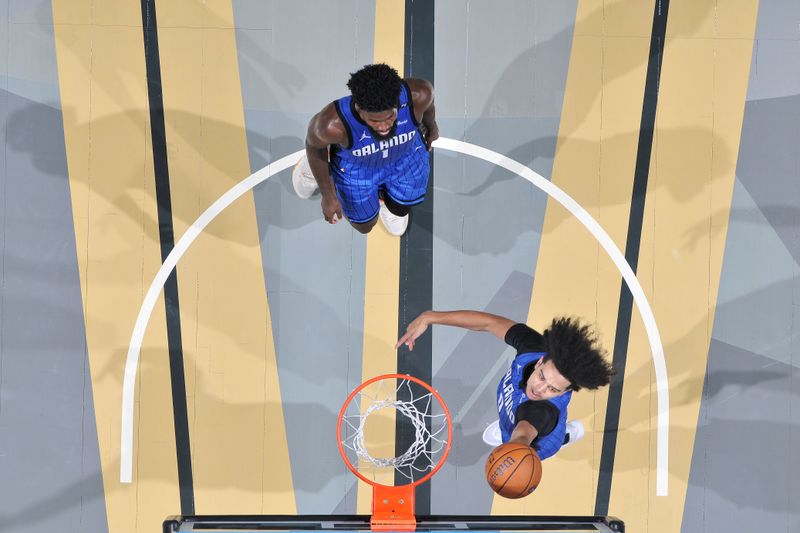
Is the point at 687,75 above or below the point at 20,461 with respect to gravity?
above

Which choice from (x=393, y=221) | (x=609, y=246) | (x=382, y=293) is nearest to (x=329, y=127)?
(x=393, y=221)

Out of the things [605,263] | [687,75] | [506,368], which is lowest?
[506,368]

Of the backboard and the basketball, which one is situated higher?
the basketball

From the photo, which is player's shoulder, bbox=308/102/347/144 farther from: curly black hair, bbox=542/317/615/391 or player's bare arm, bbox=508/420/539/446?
player's bare arm, bbox=508/420/539/446

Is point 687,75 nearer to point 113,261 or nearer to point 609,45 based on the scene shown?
point 609,45

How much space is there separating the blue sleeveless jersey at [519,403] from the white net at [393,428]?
2.34 feet

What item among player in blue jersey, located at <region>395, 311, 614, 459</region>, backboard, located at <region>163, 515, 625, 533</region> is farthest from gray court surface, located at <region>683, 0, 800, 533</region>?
backboard, located at <region>163, 515, 625, 533</region>

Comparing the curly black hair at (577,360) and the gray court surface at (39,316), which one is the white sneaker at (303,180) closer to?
the gray court surface at (39,316)

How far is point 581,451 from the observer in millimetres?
5695

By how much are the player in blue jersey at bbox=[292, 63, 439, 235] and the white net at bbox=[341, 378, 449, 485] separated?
4.40 feet

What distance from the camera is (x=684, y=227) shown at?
583 cm

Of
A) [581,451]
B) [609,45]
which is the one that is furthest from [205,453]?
[609,45]

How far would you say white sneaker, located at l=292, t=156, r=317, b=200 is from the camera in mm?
5363

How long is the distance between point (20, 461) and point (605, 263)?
4.97m
